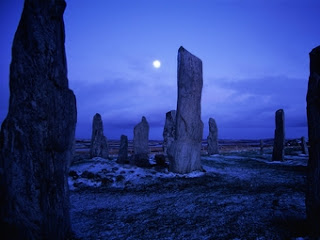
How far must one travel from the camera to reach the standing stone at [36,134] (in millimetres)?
2129

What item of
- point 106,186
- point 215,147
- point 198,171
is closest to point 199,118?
point 198,171

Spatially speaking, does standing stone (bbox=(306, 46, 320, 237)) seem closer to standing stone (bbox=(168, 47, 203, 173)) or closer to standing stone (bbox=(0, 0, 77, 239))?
standing stone (bbox=(0, 0, 77, 239))

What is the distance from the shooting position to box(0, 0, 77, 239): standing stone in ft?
6.98

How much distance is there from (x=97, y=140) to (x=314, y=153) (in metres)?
12.7

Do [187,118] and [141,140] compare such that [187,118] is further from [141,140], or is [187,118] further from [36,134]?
[36,134]

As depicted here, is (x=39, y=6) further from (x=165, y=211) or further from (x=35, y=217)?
(x=165, y=211)

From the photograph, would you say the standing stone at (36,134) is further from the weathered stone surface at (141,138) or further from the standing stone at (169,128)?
the standing stone at (169,128)

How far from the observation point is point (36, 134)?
222cm

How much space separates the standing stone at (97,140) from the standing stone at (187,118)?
7.63 metres

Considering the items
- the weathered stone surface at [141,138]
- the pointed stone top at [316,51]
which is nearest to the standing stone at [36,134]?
the pointed stone top at [316,51]

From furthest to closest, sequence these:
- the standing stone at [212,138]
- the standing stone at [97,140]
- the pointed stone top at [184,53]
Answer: the standing stone at [212,138]
the standing stone at [97,140]
the pointed stone top at [184,53]

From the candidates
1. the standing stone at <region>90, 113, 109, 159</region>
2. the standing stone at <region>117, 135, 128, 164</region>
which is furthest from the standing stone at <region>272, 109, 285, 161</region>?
the standing stone at <region>90, 113, 109, 159</region>

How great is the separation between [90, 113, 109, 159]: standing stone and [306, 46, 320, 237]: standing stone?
12.5 meters

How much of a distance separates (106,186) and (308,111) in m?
5.32
